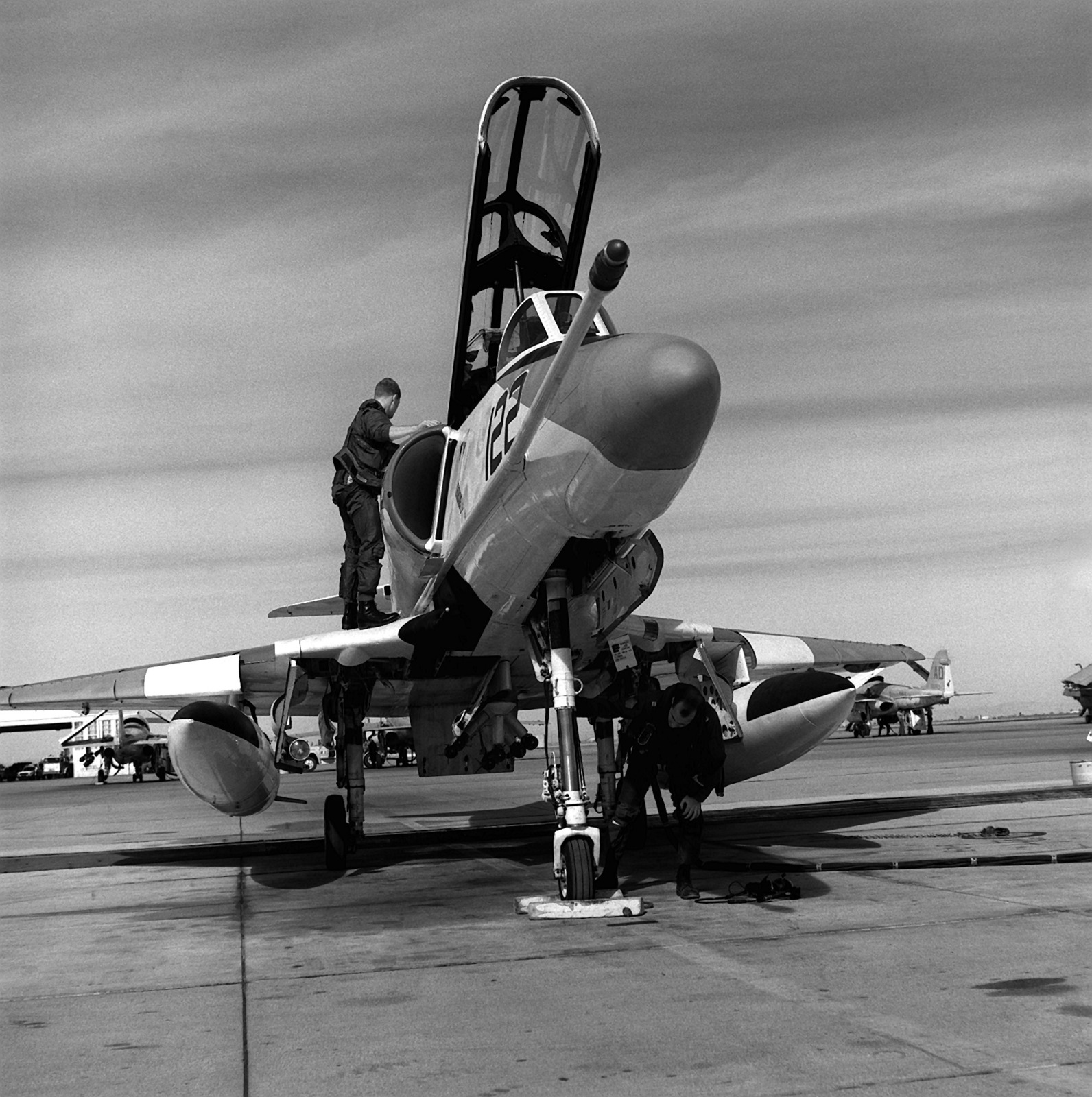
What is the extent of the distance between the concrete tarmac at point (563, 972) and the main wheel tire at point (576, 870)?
1.34ft

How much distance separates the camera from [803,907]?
23.4 feet

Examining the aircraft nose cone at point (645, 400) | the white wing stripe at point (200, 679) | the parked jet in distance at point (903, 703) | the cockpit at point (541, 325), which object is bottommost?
the parked jet in distance at point (903, 703)

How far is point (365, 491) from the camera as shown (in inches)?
421

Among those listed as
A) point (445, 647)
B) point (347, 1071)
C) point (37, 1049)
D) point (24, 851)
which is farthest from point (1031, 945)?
point (24, 851)

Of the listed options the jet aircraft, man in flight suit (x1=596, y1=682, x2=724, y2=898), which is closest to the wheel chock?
the jet aircraft

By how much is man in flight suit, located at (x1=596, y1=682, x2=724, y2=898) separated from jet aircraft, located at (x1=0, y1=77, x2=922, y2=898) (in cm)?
65

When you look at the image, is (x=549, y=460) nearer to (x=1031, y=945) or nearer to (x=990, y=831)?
(x=1031, y=945)

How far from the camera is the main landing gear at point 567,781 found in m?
7.46

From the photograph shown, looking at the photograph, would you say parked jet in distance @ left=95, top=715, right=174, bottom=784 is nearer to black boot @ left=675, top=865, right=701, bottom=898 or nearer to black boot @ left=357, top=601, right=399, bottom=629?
black boot @ left=357, top=601, right=399, bottom=629

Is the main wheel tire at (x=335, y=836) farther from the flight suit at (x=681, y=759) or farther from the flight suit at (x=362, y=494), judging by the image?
the flight suit at (x=681, y=759)

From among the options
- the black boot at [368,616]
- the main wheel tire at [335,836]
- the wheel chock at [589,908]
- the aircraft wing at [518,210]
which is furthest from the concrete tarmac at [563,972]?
the aircraft wing at [518,210]

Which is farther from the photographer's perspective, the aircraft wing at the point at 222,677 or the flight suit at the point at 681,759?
the aircraft wing at the point at 222,677

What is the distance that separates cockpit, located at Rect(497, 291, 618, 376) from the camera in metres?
8.12

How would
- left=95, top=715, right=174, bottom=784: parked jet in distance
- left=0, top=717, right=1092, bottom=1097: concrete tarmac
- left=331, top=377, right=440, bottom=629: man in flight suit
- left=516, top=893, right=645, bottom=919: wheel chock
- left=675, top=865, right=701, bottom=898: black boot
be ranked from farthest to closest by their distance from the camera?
left=95, top=715, right=174, bottom=784: parked jet in distance, left=331, top=377, right=440, bottom=629: man in flight suit, left=675, top=865, right=701, bottom=898: black boot, left=516, top=893, right=645, bottom=919: wheel chock, left=0, top=717, right=1092, bottom=1097: concrete tarmac
